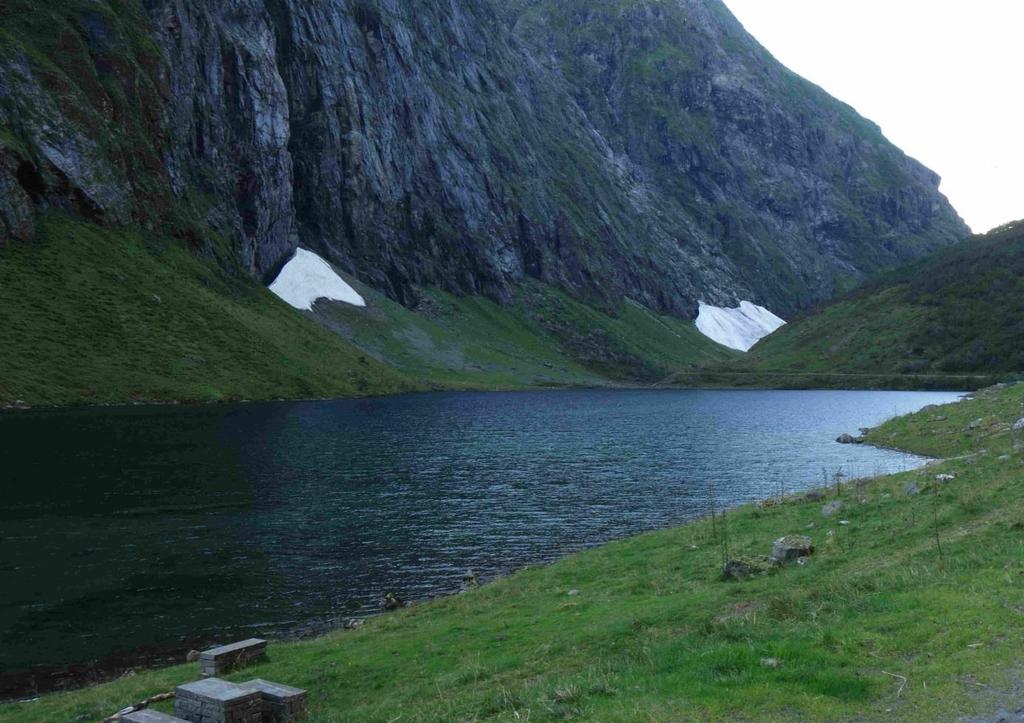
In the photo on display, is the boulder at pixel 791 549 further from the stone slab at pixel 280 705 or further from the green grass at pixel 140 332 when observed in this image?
the green grass at pixel 140 332

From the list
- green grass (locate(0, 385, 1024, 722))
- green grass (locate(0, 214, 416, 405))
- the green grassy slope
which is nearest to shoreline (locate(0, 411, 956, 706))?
green grass (locate(0, 385, 1024, 722))

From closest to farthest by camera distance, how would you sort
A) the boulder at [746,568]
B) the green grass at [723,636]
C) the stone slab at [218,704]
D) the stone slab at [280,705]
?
the green grass at [723,636] → the stone slab at [218,704] → the stone slab at [280,705] → the boulder at [746,568]

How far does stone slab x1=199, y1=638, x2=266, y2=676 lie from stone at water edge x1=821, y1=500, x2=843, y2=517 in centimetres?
2220

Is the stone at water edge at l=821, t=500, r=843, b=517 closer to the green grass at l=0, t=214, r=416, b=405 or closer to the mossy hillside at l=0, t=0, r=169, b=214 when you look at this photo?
the green grass at l=0, t=214, r=416, b=405

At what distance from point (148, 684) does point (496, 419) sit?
93294mm

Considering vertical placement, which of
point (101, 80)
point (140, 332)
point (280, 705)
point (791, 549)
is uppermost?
point (101, 80)

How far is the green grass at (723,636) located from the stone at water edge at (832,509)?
41cm

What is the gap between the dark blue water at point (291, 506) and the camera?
97.5 feet

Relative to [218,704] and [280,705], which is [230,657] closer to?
[280,705]

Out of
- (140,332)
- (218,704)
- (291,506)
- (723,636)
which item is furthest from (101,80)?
(723,636)

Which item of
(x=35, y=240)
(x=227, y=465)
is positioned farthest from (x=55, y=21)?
(x=227, y=465)

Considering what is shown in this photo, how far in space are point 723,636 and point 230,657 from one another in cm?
1423

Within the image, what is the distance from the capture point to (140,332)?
126438 millimetres

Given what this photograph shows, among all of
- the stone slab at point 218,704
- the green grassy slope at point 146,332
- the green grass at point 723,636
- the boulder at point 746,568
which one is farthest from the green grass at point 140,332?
the boulder at point 746,568
